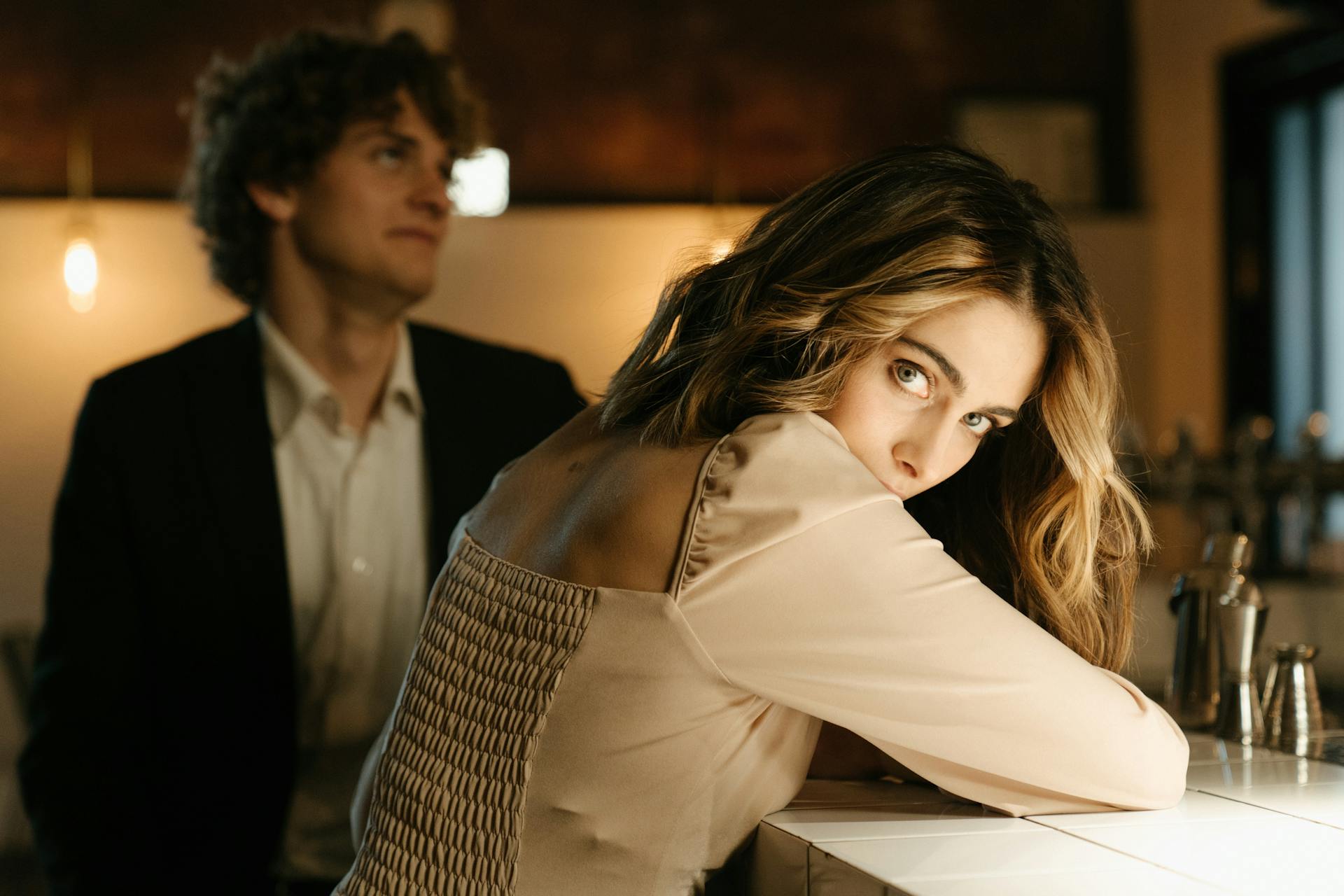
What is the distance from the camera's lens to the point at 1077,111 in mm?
4941

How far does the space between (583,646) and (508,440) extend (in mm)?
1122

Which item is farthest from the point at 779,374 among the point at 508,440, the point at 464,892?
the point at 508,440

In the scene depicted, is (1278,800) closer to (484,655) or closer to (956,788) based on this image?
(956,788)

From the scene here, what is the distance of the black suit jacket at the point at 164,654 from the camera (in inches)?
70.7

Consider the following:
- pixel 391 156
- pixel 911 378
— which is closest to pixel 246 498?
pixel 391 156

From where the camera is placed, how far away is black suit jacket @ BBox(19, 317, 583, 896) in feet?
5.89

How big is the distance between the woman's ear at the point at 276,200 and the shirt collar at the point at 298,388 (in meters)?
0.19

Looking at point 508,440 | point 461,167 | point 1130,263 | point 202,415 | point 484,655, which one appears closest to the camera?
point 484,655

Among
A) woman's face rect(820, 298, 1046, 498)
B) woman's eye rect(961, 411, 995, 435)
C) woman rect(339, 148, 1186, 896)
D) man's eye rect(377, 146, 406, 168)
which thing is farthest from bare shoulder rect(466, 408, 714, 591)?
man's eye rect(377, 146, 406, 168)

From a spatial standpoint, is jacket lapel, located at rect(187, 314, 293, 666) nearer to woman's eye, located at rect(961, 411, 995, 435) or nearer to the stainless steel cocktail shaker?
woman's eye, located at rect(961, 411, 995, 435)

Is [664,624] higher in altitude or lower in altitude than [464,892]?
higher

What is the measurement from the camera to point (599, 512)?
1.05 metres

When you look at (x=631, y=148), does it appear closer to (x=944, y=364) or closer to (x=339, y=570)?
(x=339, y=570)

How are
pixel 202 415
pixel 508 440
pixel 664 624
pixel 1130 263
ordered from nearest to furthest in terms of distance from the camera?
pixel 664 624
pixel 202 415
pixel 508 440
pixel 1130 263
